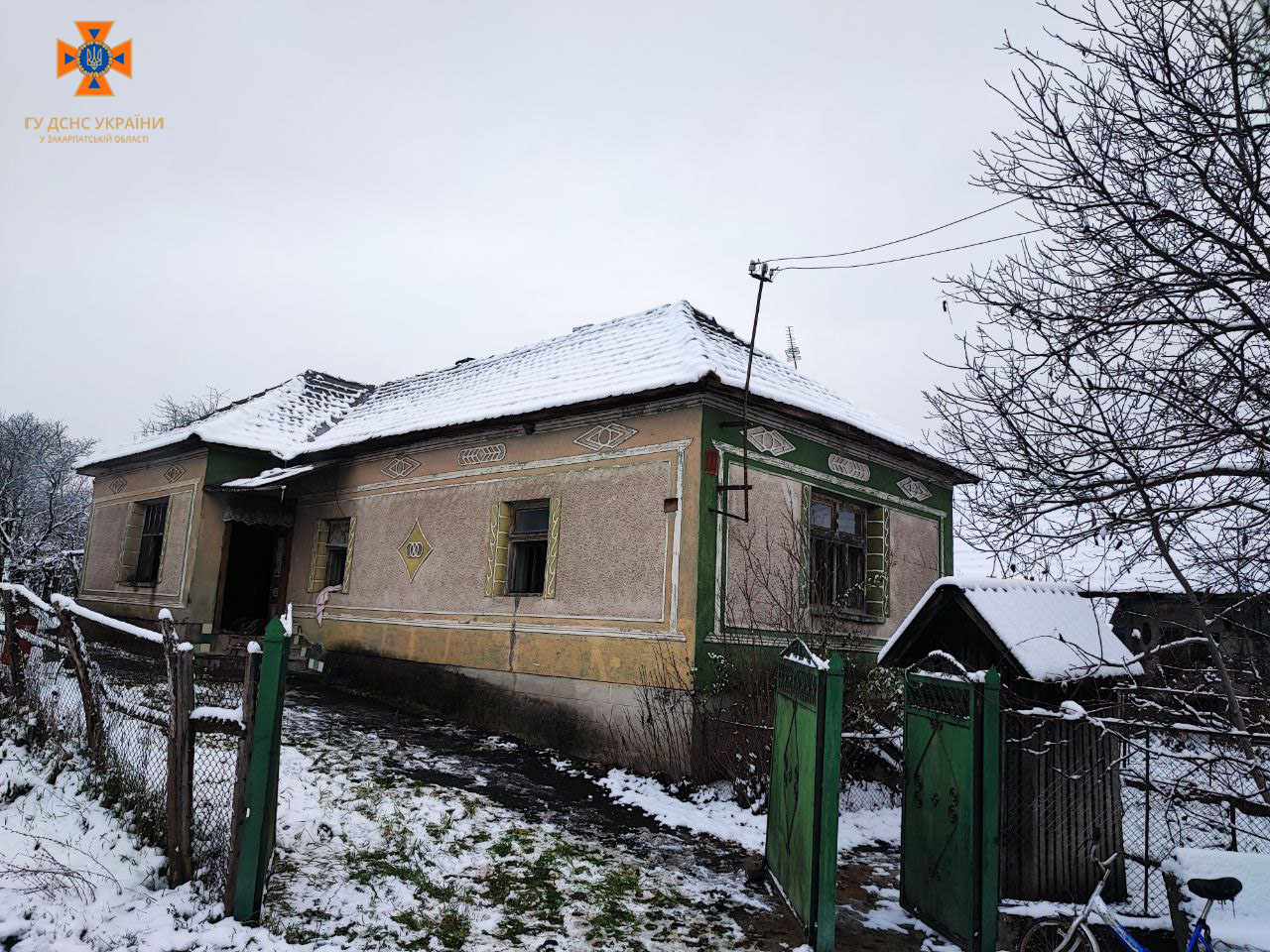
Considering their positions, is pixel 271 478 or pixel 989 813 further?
pixel 271 478

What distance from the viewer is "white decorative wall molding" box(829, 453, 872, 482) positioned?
Result: 1105 centimetres

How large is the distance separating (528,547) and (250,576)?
803cm

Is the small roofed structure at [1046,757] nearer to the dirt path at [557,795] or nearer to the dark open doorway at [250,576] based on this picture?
the dirt path at [557,795]

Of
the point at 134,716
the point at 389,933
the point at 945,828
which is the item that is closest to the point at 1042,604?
the point at 945,828

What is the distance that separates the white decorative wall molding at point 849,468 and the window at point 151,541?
12.4 meters

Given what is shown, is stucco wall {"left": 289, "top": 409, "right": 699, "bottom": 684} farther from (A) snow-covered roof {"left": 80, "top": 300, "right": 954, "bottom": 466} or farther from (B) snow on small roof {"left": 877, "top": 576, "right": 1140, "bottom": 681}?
(B) snow on small roof {"left": 877, "top": 576, "right": 1140, "bottom": 681}

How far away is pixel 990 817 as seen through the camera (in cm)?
478

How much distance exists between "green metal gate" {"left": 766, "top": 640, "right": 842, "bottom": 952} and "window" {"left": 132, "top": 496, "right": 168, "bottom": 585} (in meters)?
14.0

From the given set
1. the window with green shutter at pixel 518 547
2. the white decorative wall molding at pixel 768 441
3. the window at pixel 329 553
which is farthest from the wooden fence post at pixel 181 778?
the window at pixel 329 553

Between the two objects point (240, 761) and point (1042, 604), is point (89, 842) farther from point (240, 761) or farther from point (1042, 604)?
point (1042, 604)

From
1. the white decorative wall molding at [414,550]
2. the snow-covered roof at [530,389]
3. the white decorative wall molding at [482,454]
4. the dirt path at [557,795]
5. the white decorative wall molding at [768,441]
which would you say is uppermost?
the snow-covered roof at [530,389]

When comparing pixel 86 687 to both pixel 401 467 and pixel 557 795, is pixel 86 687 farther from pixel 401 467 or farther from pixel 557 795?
pixel 401 467

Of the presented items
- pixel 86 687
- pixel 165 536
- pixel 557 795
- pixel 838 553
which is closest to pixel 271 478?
pixel 165 536

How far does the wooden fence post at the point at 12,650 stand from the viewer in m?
7.96
